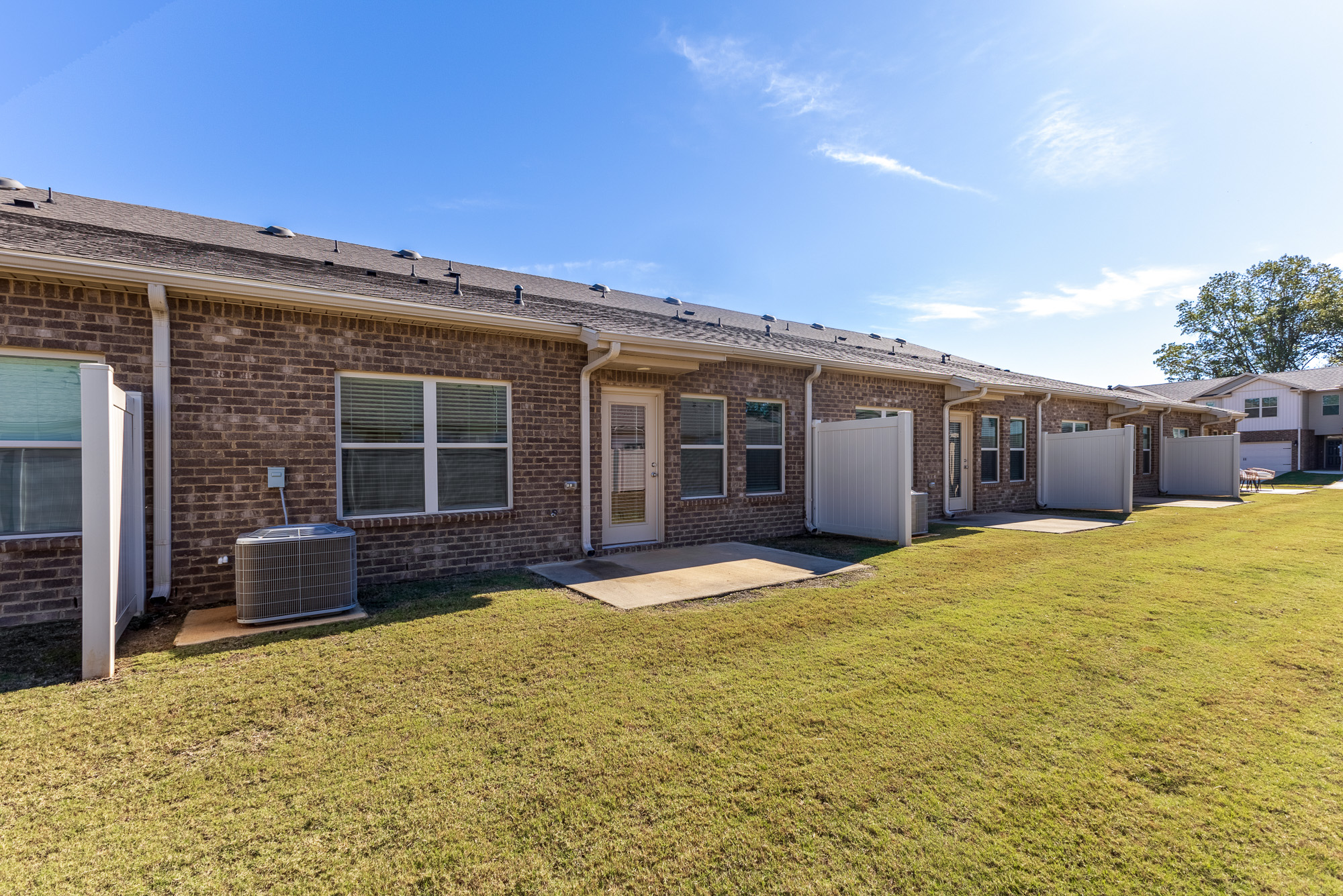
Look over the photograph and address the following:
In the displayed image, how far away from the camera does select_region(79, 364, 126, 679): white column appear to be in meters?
3.44

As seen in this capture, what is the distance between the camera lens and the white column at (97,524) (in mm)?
3436

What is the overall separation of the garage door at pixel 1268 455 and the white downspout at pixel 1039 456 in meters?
27.9

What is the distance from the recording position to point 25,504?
15.1 ft

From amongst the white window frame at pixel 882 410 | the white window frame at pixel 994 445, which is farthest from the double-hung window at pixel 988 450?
the white window frame at pixel 882 410

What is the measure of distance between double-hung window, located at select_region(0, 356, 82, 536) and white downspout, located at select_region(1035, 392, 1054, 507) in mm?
16935

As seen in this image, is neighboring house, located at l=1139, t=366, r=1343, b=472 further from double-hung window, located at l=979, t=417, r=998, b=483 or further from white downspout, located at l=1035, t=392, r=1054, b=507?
double-hung window, located at l=979, t=417, r=998, b=483

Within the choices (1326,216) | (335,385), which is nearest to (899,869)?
(335,385)

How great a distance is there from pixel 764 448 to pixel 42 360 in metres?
8.42

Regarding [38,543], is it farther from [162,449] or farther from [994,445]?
[994,445]

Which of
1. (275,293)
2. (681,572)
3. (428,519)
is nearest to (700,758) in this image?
(681,572)

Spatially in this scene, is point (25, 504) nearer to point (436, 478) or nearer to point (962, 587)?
point (436, 478)

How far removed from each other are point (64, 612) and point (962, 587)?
858 cm

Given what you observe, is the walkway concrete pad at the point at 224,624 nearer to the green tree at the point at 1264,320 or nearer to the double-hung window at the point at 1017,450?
the double-hung window at the point at 1017,450

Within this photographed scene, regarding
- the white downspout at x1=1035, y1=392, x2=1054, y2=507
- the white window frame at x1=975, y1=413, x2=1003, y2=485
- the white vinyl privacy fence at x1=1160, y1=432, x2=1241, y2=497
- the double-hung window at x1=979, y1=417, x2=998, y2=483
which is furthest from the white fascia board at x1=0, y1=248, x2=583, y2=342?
the white vinyl privacy fence at x1=1160, y1=432, x2=1241, y2=497
